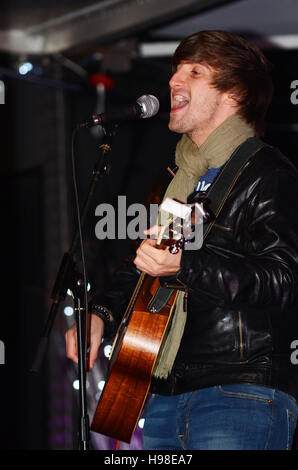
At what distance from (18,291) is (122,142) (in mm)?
1791

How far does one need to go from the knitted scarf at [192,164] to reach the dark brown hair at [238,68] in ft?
0.26

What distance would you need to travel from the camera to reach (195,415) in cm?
198

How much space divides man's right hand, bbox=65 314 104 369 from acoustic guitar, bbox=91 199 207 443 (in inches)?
3.2

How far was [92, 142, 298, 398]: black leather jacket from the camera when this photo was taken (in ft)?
6.10

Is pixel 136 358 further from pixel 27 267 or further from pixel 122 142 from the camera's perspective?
pixel 122 142

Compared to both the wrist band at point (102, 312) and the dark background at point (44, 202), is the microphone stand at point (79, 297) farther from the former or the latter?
the dark background at point (44, 202)

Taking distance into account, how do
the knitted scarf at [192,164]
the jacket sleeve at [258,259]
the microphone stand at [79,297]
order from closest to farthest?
the jacket sleeve at [258,259] → the microphone stand at [79,297] → the knitted scarf at [192,164]

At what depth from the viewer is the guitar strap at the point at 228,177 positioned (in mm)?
2078

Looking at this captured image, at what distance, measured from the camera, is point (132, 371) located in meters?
2.23

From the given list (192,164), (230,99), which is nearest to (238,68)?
(230,99)

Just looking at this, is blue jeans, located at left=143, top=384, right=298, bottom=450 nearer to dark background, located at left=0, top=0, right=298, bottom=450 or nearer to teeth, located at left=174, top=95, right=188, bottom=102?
teeth, located at left=174, top=95, right=188, bottom=102

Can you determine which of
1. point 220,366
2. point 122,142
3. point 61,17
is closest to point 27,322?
point 122,142

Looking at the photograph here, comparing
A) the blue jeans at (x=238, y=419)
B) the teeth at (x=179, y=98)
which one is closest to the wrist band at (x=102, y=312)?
the blue jeans at (x=238, y=419)

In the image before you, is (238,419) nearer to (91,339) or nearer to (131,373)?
(131,373)
